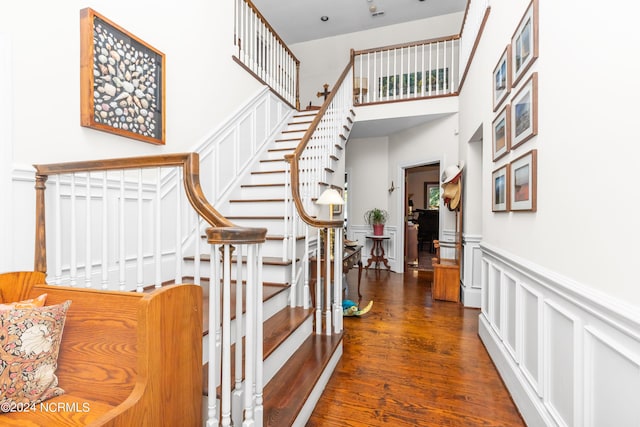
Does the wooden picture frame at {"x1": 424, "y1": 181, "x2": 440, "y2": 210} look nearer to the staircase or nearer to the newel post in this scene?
the staircase

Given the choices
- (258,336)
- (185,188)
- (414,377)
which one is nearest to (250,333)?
(258,336)

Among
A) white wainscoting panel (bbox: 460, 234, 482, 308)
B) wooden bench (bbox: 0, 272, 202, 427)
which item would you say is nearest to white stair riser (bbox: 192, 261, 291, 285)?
wooden bench (bbox: 0, 272, 202, 427)

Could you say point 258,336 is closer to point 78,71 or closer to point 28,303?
point 28,303

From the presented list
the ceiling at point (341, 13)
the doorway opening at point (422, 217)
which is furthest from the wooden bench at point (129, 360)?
the ceiling at point (341, 13)

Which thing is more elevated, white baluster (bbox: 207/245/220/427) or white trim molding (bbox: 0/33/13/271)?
white trim molding (bbox: 0/33/13/271)

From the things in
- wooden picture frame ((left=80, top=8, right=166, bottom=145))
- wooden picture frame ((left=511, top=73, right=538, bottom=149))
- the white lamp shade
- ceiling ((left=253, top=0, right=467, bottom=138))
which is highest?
ceiling ((left=253, top=0, right=467, bottom=138))

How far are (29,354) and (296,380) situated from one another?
4.04ft

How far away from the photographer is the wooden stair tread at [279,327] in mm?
1709

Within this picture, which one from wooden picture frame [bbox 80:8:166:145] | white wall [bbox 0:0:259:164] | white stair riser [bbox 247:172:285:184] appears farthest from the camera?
white stair riser [bbox 247:172:285:184]

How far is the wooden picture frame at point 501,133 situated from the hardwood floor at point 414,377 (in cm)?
164

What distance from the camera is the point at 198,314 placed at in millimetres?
1268

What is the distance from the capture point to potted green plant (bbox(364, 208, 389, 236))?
5832mm

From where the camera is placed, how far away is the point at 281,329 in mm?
1996

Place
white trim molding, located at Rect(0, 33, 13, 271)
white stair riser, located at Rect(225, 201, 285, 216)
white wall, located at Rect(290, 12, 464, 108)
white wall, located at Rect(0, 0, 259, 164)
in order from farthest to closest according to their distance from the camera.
Result: white wall, located at Rect(290, 12, 464, 108) < white stair riser, located at Rect(225, 201, 285, 216) < white wall, located at Rect(0, 0, 259, 164) < white trim molding, located at Rect(0, 33, 13, 271)
